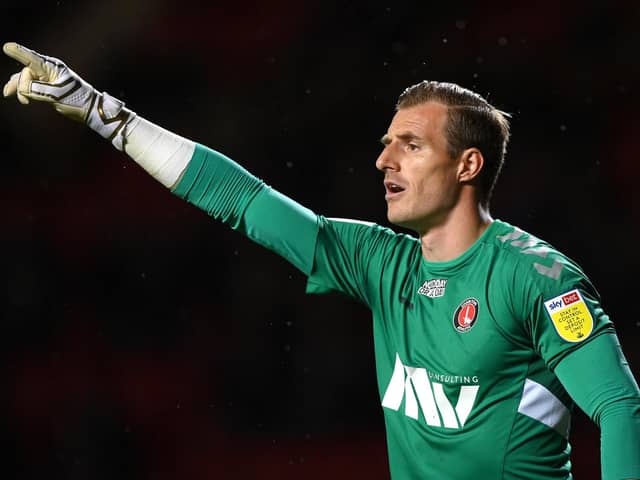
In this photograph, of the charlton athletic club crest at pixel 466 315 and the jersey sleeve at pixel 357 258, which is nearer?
the charlton athletic club crest at pixel 466 315

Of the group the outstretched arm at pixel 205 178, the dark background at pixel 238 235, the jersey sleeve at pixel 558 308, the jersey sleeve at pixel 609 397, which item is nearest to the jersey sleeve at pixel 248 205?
the outstretched arm at pixel 205 178

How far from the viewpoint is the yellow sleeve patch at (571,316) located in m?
1.82

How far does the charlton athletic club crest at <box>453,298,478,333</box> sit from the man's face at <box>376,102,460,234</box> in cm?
24

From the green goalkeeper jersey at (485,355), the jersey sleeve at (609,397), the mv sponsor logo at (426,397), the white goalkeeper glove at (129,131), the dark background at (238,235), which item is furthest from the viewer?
the dark background at (238,235)

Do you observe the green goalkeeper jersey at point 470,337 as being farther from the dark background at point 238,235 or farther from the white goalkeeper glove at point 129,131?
the dark background at point 238,235

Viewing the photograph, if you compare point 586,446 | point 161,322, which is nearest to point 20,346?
point 161,322

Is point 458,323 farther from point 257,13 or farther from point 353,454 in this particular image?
point 257,13

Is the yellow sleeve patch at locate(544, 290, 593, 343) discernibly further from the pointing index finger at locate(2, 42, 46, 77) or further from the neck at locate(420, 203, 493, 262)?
the pointing index finger at locate(2, 42, 46, 77)

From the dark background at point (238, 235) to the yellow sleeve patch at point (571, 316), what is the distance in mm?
2722

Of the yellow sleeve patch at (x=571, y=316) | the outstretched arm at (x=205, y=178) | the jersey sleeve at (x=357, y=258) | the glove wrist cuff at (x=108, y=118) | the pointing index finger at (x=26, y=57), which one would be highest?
the pointing index finger at (x=26, y=57)

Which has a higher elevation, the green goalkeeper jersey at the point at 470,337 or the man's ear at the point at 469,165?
the man's ear at the point at 469,165

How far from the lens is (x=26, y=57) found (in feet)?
6.85

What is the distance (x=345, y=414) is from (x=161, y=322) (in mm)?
1016

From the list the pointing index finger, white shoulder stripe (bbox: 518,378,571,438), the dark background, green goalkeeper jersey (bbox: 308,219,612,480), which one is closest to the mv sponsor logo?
green goalkeeper jersey (bbox: 308,219,612,480)
